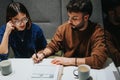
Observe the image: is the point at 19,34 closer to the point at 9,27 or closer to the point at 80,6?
the point at 9,27

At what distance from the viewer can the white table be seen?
1.58 metres

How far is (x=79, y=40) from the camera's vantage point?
1.88 m

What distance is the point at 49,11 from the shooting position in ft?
8.15

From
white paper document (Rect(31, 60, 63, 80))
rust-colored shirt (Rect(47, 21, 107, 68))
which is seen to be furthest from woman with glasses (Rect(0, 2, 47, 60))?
white paper document (Rect(31, 60, 63, 80))

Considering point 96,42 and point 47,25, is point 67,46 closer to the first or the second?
point 96,42

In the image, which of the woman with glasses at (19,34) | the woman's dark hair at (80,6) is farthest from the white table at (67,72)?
the woman's dark hair at (80,6)

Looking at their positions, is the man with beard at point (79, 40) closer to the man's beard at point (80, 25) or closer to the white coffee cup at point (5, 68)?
the man's beard at point (80, 25)

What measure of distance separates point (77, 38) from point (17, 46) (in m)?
0.58

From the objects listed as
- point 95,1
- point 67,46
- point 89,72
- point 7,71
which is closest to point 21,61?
point 7,71

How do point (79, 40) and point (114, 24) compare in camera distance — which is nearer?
point (114, 24)

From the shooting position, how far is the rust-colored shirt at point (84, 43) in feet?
5.57

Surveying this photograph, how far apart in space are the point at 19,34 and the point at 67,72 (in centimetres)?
66

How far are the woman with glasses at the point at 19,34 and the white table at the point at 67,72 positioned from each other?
286mm

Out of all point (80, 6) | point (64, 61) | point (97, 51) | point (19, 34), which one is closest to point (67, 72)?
point (64, 61)
